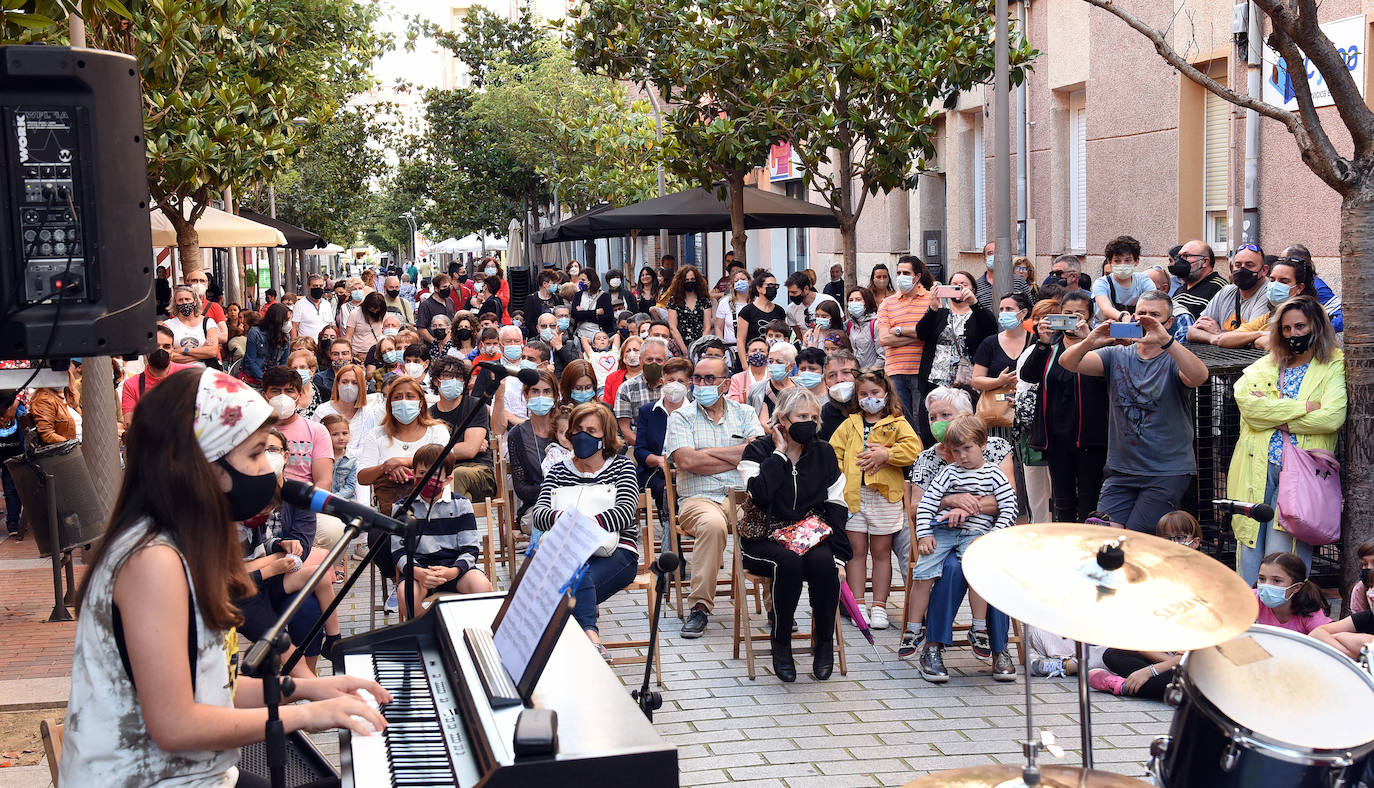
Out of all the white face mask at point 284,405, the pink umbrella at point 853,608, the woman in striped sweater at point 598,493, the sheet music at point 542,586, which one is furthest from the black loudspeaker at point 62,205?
the pink umbrella at point 853,608

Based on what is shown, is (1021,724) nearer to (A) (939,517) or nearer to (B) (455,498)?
(A) (939,517)

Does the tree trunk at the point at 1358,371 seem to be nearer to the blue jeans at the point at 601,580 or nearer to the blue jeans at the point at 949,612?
the blue jeans at the point at 949,612

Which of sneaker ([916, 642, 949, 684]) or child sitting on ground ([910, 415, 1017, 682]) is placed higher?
child sitting on ground ([910, 415, 1017, 682])

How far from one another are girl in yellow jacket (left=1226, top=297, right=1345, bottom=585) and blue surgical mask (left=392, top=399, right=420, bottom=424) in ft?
16.0

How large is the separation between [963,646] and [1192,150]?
917cm

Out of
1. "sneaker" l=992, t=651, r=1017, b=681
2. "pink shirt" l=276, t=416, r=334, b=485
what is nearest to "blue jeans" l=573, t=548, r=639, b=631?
"pink shirt" l=276, t=416, r=334, b=485

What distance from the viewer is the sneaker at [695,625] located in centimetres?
836

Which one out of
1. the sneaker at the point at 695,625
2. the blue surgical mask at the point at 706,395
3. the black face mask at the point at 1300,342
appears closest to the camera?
the black face mask at the point at 1300,342

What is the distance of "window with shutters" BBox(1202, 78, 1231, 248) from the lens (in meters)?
14.6

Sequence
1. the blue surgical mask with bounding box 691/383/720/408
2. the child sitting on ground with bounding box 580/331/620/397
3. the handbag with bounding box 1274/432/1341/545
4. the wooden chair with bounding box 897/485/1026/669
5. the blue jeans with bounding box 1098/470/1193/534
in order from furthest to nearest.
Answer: the child sitting on ground with bounding box 580/331/620/397 → the blue surgical mask with bounding box 691/383/720/408 → the blue jeans with bounding box 1098/470/1193/534 → the wooden chair with bounding box 897/485/1026/669 → the handbag with bounding box 1274/432/1341/545

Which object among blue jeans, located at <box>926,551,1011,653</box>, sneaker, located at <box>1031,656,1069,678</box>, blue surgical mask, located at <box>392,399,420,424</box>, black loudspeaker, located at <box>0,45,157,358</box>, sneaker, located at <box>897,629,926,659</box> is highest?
→ black loudspeaker, located at <box>0,45,157,358</box>

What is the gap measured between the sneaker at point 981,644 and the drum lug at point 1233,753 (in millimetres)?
4011

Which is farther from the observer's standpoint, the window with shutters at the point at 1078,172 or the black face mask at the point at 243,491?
the window with shutters at the point at 1078,172

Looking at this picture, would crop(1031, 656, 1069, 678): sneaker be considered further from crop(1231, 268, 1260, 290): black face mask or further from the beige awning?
the beige awning
